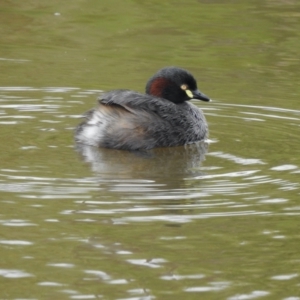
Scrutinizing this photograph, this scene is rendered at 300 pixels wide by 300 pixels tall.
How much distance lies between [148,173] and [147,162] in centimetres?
53

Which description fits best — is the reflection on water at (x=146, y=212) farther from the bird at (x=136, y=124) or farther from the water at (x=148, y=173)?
the bird at (x=136, y=124)

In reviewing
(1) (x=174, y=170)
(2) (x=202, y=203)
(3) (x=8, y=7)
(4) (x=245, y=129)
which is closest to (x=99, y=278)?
(2) (x=202, y=203)

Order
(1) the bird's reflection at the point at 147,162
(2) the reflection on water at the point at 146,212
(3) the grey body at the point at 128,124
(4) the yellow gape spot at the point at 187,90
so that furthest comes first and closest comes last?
(4) the yellow gape spot at the point at 187,90 < (3) the grey body at the point at 128,124 < (1) the bird's reflection at the point at 147,162 < (2) the reflection on water at the point at 146,212

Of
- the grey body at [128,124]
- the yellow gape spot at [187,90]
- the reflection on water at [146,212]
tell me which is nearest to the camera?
the reflection on water at [146,212]

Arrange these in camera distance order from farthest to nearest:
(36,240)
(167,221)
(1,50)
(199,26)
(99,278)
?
(199,26)
(1,50)
(167,221)
(36,240)
(99,278)

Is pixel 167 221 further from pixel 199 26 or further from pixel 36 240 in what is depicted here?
pixel 199 26

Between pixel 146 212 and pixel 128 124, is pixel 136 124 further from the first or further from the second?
pixel 146 212

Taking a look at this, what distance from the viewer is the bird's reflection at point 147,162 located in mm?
8727

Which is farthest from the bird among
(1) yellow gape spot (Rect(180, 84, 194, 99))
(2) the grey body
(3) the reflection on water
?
(1) yellow gape spot (Rect(180, 84, 194, 99))

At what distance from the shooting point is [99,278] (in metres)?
6.16

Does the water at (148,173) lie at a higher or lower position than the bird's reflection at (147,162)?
higher

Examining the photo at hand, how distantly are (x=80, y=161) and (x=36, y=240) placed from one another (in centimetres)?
240

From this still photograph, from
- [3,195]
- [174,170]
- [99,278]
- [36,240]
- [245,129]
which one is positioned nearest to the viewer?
[99,278]

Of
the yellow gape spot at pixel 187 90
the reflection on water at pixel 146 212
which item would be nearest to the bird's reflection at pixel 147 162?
the reflection on water at pixel 146 212
